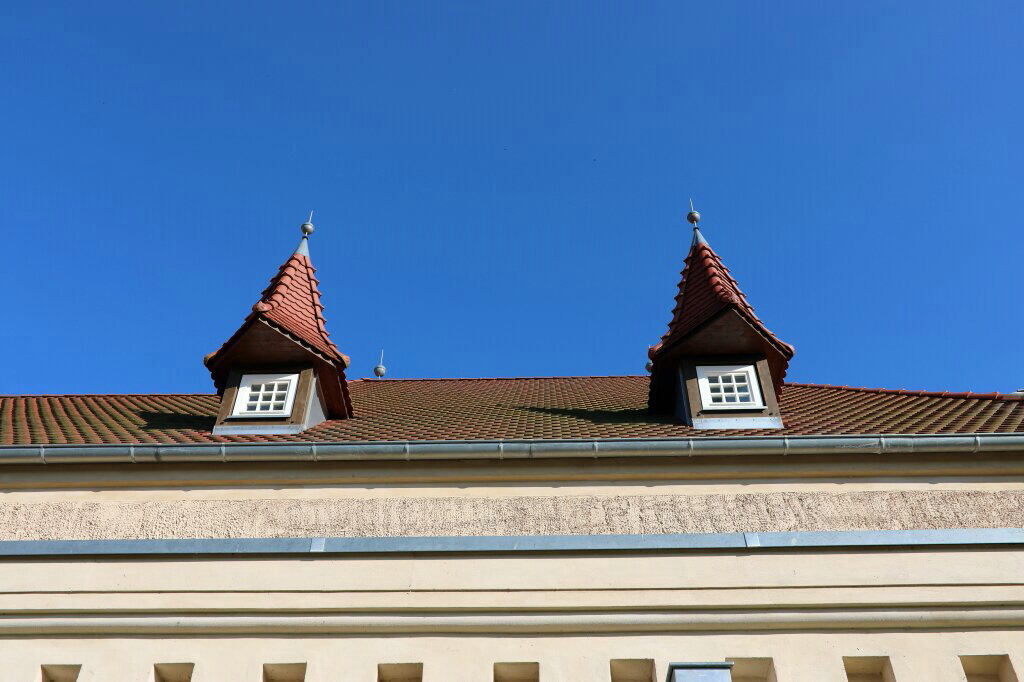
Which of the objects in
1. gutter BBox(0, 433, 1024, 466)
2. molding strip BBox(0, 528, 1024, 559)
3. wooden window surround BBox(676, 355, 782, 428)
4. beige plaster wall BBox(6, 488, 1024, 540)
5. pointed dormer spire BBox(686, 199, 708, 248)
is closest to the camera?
molding strip BBox(0, 528, 1024, 559)

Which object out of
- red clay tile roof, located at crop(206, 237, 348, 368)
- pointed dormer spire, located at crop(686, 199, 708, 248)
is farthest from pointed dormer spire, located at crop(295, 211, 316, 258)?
pointed dormer spire, located at crop(686, 199, 708, 248)

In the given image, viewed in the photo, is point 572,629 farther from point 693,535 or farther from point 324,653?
point 324,653

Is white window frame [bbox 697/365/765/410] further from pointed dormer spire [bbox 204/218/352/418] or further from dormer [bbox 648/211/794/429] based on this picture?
pointed dormer spire [bbox 204/218/352/418]

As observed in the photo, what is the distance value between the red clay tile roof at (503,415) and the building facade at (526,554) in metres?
0.13

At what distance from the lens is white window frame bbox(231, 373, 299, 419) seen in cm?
1040

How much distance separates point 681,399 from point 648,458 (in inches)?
88.1

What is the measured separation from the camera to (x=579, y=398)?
1372 cm

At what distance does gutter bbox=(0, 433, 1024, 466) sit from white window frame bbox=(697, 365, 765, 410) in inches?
62.0

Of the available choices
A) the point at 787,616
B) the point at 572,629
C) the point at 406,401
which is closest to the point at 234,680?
the point at 572,629

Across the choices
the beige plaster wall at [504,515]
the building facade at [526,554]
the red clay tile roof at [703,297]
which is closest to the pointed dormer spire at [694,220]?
the red clay tile roof at [703,297]

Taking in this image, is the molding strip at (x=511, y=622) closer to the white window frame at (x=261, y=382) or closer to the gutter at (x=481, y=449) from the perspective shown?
the gutter at (x=481, y=449)

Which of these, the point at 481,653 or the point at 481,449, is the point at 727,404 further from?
the point at 481,653

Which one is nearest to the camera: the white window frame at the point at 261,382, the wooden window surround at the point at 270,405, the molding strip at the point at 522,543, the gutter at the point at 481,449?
the molding strip at the point at 522,543

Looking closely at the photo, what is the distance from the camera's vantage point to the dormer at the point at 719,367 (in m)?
10.0
